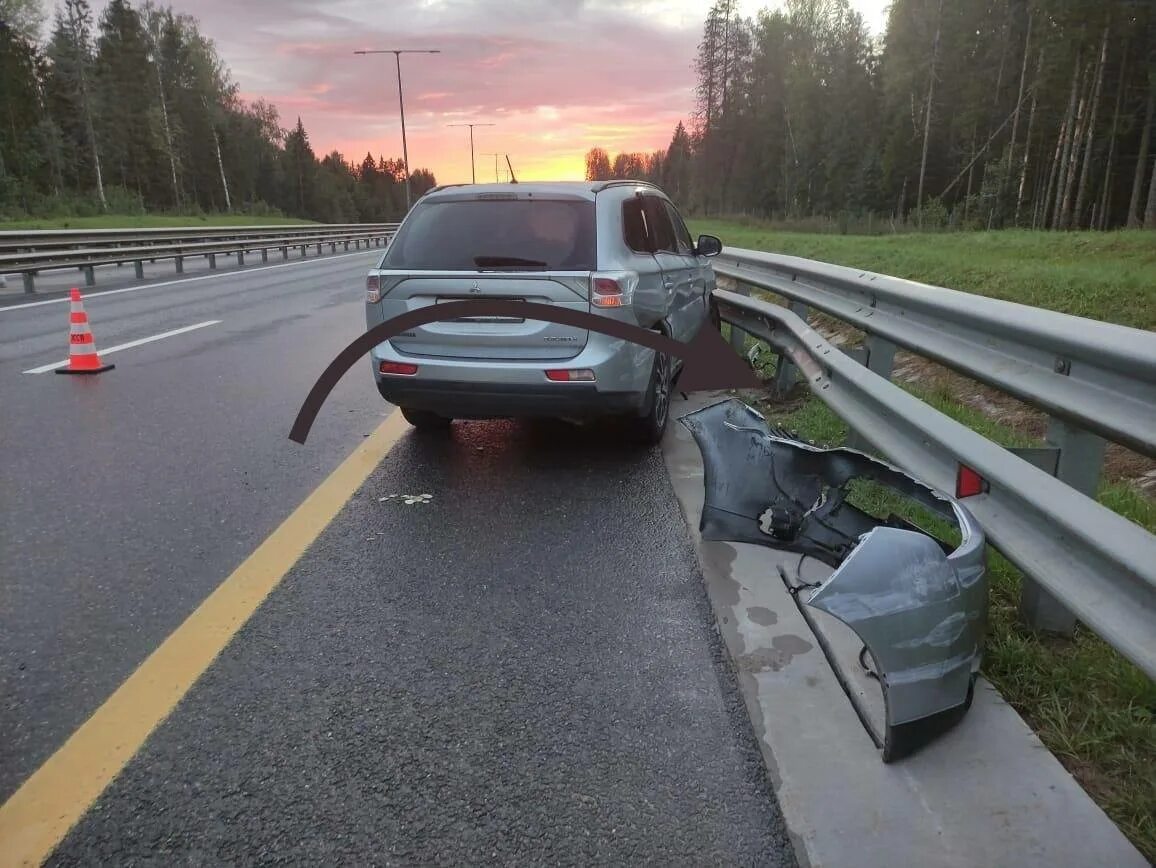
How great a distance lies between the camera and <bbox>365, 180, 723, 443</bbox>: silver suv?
5.16 metres

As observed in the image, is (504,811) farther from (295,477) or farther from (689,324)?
(689,324)

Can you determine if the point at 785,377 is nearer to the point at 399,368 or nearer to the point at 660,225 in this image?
the point at 660,225

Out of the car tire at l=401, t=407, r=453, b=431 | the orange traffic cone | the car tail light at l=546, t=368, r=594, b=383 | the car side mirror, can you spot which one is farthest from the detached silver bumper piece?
the orange traffic cone

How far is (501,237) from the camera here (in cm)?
536

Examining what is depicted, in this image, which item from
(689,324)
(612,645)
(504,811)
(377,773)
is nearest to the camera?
(504,811)

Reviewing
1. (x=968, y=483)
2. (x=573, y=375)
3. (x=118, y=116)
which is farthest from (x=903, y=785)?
(x=118, y=116)

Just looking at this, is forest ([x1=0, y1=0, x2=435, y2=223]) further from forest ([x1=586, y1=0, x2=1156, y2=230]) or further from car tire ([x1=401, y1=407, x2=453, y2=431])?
car tire ([x1=401, y1=407, x2=453, y2=431])

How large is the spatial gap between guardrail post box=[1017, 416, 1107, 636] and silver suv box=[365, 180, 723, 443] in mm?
2719

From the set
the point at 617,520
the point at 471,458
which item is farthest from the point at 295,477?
the point at 617,520

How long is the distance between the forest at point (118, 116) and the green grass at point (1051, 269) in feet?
154

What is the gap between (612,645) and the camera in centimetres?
321

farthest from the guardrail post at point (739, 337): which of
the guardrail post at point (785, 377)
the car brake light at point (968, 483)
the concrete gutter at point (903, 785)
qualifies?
the concrete gutter at point (903, 785)

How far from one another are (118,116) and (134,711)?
86791 millimetres

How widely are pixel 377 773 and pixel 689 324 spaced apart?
203 inches
